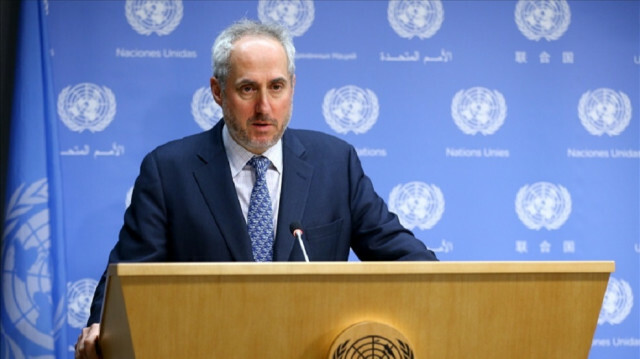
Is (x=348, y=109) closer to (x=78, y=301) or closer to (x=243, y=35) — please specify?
(x=243, y=35)

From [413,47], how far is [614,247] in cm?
141

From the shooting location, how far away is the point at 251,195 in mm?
2717

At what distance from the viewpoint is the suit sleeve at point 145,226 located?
2.63 m

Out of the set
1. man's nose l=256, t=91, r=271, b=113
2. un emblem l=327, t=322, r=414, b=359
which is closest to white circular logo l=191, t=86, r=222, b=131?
man's nose l=256, t=91, r=271, b=113

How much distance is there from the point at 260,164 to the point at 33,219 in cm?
132

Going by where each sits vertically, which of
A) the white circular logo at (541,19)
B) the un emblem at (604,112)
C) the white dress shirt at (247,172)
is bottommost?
the white dress shirt at (247,172)

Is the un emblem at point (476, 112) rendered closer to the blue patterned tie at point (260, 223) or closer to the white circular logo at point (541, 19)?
the white circular logo at point (541, 19)

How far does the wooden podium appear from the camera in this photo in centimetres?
165

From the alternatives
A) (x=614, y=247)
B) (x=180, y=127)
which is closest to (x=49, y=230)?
(x=180, y=127)

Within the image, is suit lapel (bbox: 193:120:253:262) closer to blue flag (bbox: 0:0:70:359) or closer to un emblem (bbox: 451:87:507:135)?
blue flag (bbox: 0:0:70:359)

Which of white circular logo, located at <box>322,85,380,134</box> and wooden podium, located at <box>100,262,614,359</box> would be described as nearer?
wooden podium, located at <box>100,262,614,359</box>

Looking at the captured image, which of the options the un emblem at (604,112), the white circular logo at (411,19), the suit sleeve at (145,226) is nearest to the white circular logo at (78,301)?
the suit sleeve at (145,226)

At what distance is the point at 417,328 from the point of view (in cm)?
174

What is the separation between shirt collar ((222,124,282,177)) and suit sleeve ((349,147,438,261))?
0.27 metres
